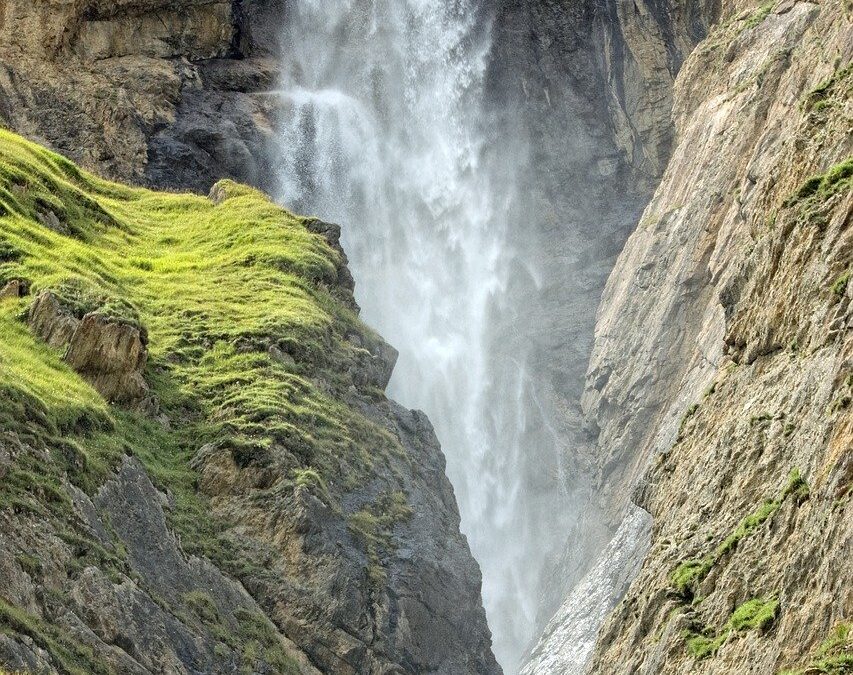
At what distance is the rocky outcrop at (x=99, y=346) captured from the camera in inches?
1057

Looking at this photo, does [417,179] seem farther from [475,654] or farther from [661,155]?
[475,654]

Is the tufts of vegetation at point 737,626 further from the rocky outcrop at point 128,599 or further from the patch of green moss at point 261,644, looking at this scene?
the patch of green moss at point 261,644

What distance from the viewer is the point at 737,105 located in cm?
5025

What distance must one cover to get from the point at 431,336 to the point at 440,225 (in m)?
7.87

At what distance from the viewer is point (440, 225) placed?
70312 mm

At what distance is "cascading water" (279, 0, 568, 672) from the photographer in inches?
2333

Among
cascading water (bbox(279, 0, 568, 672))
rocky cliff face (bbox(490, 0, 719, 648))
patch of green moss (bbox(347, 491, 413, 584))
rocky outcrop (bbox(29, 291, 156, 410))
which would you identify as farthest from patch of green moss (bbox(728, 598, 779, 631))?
rocky cliff face (bbox(490, 0, 719, 648))

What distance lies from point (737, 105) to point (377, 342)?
71.1ft

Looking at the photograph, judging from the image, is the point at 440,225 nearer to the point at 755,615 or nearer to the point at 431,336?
the point at 431,336

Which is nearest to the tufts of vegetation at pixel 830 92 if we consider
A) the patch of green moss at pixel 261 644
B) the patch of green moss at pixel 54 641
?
the patch of green moss at pixel 261 644

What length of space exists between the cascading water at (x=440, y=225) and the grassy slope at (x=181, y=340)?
21.6m

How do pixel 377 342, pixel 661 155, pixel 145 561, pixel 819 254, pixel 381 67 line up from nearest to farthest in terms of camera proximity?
pixel 819 254 < pixel 145 561 < pixel 377 342 < pixel 661 155 < pixel 381 67

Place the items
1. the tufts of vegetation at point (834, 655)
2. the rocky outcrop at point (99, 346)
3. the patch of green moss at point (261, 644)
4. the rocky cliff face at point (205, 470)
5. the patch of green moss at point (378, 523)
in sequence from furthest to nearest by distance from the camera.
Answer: the patch of green moss at point (378, 523), the rocky outcrop at point (99, 346), the patch of green moss at point (261, 644), the rocky cliff face at point (205, 470), the tufts of vegetation at point (834, 655)

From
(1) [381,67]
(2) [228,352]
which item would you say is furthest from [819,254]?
(1) [381,67]
